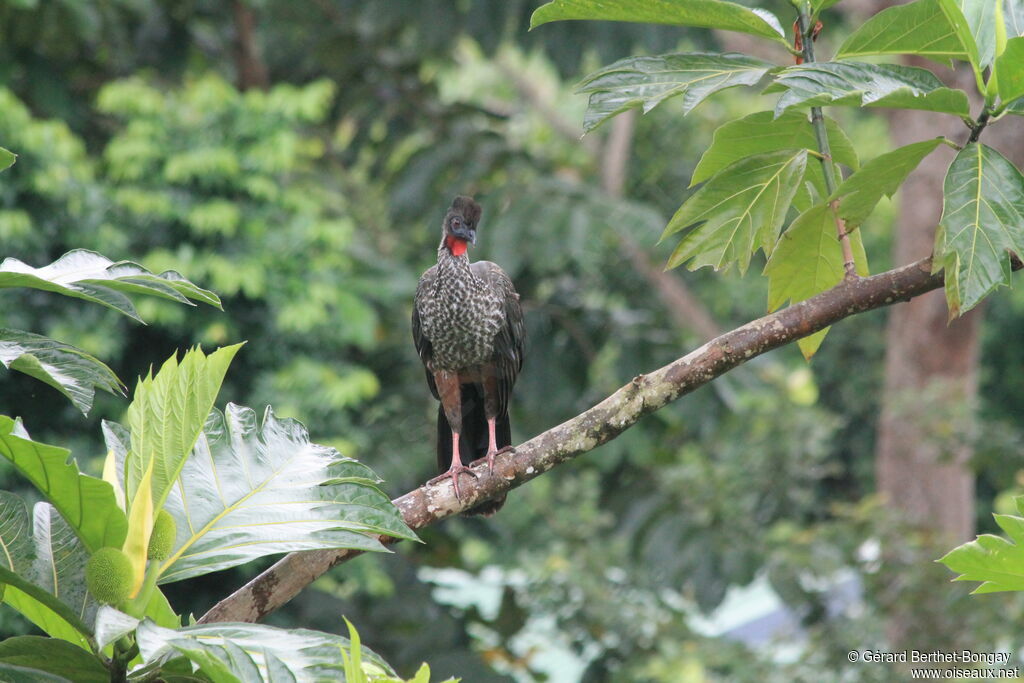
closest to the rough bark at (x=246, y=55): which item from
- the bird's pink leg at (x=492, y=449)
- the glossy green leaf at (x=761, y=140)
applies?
the bird's pink leg at (x=492, y=449)

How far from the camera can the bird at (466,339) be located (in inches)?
133

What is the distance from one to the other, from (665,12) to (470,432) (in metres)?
1.86

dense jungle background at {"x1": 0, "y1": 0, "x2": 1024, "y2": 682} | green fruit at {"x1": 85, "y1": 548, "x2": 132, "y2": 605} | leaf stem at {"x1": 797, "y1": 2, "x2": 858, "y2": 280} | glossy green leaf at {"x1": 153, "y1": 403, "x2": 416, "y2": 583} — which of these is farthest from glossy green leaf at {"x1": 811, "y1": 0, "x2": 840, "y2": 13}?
dense jungle background at {"x1": 0, "y1": 0, "x2": 1024, "y2": 682}

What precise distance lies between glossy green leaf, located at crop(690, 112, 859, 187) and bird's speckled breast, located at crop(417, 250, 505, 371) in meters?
1.19

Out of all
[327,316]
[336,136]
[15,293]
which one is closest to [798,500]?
[327,316]

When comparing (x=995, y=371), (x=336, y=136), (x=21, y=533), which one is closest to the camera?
(x=21, y=533)

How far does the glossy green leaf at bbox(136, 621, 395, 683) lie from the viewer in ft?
4.89

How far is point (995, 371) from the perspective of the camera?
11305 millimetres

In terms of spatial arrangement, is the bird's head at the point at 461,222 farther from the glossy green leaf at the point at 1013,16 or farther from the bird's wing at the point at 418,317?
the glossy green leaf at the point at 1013,16

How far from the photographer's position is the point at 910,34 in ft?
6.81

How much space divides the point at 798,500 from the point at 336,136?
4068 mm

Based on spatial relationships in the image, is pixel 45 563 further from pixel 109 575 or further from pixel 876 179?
pixel 876 179

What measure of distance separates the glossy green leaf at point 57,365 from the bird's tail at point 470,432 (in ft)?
5.46

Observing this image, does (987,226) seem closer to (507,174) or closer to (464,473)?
(464,473)
